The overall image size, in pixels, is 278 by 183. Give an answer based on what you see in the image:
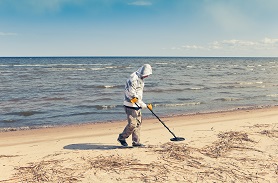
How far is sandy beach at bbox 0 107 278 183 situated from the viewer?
17.6ft

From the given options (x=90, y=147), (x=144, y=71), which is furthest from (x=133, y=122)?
(x=90, y=147)

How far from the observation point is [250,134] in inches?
325

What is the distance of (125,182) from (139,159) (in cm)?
115

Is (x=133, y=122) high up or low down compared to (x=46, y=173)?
up

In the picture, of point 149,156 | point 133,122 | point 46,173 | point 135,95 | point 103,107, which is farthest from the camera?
point 103,107

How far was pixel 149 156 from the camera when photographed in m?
6.45

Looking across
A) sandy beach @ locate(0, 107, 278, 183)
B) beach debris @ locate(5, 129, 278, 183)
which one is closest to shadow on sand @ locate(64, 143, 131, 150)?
sandy beach @ locate(0, 107, 278, 183)

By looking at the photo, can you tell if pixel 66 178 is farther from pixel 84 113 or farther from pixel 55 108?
pixel 55 108

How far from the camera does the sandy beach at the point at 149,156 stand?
17.6ft

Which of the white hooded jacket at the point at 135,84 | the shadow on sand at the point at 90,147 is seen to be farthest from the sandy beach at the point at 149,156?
the white hooded jacket at the point at 135,84

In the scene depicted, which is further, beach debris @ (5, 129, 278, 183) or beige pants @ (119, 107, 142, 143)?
beige pants @ (119, 107, 142, 143)

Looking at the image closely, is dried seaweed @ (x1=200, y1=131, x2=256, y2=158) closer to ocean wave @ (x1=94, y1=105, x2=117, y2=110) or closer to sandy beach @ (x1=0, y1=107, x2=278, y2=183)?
sandy beach @ (x1=0, y1=107, x2=278, y2=183)

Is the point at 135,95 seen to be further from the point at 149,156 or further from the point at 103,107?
the point at 103,107

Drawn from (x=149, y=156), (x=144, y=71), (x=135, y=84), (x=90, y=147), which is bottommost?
(x=90, y=147)
